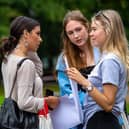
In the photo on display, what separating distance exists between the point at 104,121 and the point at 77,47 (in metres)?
1.15

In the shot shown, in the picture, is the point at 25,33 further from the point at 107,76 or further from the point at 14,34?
the point at 107,76

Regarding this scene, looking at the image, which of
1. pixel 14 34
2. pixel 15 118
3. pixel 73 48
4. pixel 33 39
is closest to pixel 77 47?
pixel 73 48

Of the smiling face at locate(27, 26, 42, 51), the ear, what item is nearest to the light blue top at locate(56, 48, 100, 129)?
the smiling face at locate(27, 26, 42, 51)

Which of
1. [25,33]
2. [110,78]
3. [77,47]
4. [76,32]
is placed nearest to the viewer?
[110,78]

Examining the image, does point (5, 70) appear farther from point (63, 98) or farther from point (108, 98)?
point (108, 98)

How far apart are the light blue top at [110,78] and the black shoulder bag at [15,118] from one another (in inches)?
21.0

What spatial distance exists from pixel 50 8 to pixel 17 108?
13.0m

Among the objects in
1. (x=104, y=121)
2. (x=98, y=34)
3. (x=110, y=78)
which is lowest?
(x=104, y=121)

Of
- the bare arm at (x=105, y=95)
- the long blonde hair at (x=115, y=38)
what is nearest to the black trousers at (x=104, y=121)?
the bare arm at (x=105, y=95)

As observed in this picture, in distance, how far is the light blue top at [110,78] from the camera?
4.42 meters

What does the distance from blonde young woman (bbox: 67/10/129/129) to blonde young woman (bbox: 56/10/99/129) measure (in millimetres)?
778

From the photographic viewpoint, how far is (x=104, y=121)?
4.53 metres

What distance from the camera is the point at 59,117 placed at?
5258 mm

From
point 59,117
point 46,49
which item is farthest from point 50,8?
point 59,117
